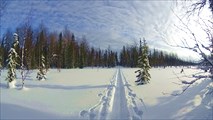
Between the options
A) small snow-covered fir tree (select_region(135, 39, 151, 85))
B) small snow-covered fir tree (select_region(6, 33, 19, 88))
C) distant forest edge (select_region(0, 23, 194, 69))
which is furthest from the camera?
distant forest edge (select_region(0, 23, 194, 69))

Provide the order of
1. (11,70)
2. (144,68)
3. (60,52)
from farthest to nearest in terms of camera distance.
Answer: (60,52), (144,68), (11,70)

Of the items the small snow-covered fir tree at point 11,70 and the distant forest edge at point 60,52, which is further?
the distant forest edge at point 60,52

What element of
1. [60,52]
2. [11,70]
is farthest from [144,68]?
[60,52]

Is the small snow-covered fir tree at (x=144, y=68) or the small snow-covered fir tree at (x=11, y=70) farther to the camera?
the small snow-covered fir tree at (x=144, y=68)

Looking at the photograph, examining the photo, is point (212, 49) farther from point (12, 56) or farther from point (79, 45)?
point (79, 45)

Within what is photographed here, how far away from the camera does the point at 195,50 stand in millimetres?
6688

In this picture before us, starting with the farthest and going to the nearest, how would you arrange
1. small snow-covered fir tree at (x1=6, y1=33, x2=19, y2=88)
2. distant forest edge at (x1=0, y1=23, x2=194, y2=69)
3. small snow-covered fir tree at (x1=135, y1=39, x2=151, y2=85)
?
distant forest edge at (x1=0, y1=23, x2=194, y2=69) → small snow-covered fir tree at (x1=135, y1=39, x2=151, y2=85) → small snow-covered fir tree at (x1=6, y1=33, x2=19, y2=88)

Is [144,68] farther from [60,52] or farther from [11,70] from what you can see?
[60,52]

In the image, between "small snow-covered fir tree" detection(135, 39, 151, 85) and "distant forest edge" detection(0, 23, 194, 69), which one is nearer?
"small snow-covered fir tree" detection(135, 39, 151, 85)

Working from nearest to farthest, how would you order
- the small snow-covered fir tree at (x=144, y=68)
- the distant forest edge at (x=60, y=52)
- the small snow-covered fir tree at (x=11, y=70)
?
the small snow-covered fir tree at (x=11, y=70), the small snow-covered fir tree at (x=144, y=68), the distant forest edge at (x=60, y=52)

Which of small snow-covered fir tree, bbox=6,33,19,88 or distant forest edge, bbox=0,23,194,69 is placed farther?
distant forest edge, bbox=0,23,194,69

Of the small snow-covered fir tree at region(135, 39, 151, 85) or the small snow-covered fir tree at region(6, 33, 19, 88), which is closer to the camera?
the small snow-covered fir tree at region(6, 33, 19, 88)

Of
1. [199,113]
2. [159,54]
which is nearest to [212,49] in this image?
[199,113]

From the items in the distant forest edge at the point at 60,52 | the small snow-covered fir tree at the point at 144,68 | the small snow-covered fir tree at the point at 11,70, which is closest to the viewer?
the small snow-covered fir tree at the point at 11,70
